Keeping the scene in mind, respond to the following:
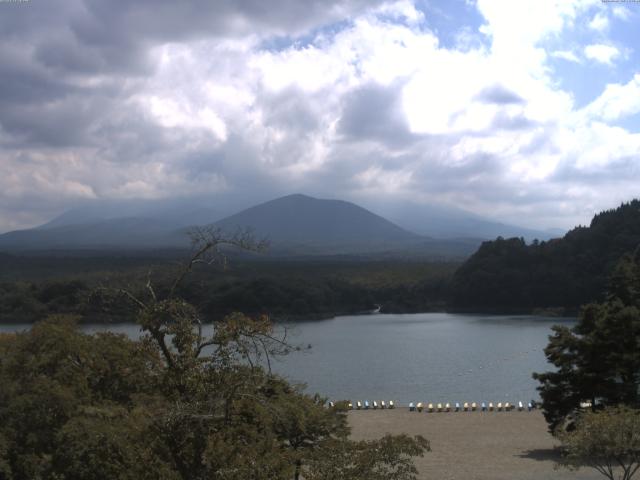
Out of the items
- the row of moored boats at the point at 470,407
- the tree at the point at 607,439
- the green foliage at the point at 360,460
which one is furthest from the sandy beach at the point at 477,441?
the green foliage at the point at 360,460

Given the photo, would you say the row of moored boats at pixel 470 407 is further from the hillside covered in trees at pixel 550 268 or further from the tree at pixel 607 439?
the hillside covered in trees at pixel 550 268

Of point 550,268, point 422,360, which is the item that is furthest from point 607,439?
point 550,268

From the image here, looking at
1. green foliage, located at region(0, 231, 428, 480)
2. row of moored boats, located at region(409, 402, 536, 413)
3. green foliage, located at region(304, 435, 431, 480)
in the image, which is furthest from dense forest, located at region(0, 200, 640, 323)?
green foliage, located at region(304, 435, 431, 480)

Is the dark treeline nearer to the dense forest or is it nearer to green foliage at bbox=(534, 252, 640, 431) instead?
the dense forest

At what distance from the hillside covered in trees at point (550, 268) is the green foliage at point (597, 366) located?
1765 inches

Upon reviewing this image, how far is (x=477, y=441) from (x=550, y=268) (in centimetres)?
4826

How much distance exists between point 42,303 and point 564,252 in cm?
4375

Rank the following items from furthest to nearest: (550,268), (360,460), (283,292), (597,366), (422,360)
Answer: (550,268) < (283,292) < (422,360) < (597,366) < (360,460)

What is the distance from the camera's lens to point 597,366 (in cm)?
1508

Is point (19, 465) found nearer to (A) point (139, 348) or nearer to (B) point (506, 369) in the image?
(A) point (139, 348)

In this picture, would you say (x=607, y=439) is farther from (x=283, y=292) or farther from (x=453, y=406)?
(x=283, y=292)

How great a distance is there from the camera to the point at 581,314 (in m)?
16.3

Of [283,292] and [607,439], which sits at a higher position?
[607,439]

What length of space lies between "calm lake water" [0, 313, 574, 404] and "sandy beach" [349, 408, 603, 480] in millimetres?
3336
